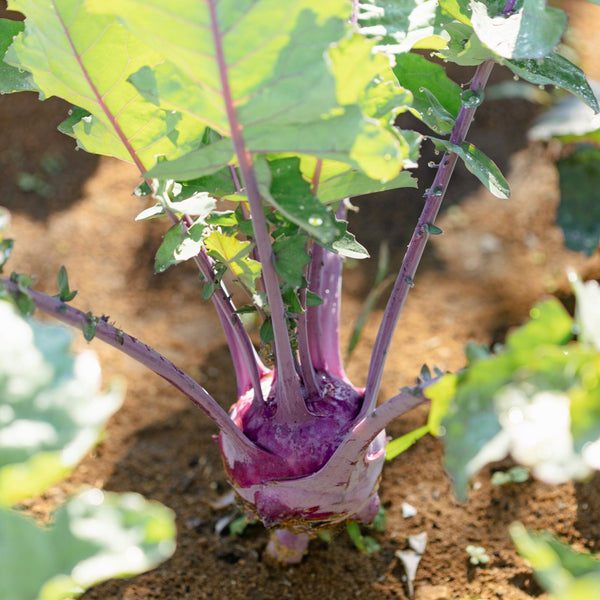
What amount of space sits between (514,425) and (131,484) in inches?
44.8

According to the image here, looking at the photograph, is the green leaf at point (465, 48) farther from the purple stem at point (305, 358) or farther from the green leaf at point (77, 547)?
the green leaf at point (77, 547)

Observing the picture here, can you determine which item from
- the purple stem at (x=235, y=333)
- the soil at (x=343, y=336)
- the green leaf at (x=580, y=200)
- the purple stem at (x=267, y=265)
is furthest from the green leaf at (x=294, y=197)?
the green leaf at (x=580, y=200)

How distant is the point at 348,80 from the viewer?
0.66m

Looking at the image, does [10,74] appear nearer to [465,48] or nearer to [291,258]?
[291,258]

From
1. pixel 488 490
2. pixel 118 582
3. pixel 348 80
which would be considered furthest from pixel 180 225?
pixel 488 490

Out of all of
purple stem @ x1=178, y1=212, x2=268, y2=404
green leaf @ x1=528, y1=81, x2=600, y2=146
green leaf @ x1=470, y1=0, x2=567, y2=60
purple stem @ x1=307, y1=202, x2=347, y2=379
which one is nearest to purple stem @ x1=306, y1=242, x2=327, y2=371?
purple stem @ x1=307, y1=202, x2=347, y2=379

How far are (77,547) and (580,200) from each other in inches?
71.3

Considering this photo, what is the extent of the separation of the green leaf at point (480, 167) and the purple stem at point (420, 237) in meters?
0.04

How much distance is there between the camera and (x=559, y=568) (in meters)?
0.48

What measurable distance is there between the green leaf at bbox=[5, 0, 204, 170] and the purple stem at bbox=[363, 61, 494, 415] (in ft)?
1.17

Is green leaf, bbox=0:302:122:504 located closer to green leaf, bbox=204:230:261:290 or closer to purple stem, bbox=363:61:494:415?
green leaf, bbox=204:230:261:290

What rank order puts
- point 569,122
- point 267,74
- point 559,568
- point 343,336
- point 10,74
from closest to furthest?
point 559,568
point 267,74
point 10,74
point 343,336
point 569,122

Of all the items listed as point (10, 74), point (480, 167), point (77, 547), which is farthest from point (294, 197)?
point (10, 74)

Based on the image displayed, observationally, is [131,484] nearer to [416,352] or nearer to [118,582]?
[118,582]
